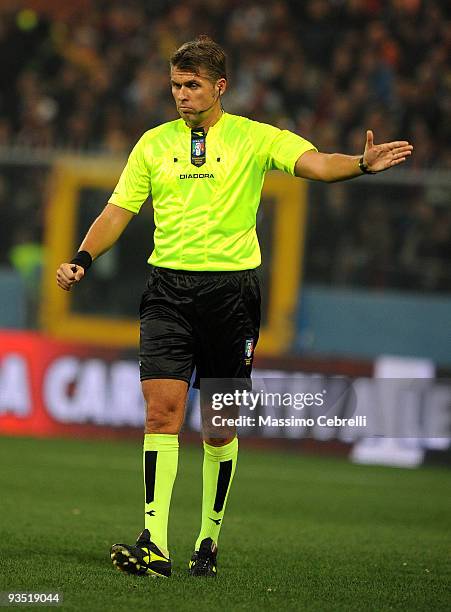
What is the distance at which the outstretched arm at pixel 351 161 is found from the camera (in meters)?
5.46

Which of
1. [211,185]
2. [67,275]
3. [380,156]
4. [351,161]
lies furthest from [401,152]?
[67,275]

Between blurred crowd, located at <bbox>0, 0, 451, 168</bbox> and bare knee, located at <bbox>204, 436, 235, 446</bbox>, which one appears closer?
bare knee, located at <bbox>204, 436, 235, 446</bbox>

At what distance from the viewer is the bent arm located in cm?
593

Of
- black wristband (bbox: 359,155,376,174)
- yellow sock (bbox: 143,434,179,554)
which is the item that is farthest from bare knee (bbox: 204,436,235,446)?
black wristband (bbox: 359,155,376,174)

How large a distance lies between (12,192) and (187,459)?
467 centimetres

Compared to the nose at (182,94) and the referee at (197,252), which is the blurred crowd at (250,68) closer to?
the referee at (197,252)

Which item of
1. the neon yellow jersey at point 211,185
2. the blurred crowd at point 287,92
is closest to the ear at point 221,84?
the neon yellow jersey at point 211,185

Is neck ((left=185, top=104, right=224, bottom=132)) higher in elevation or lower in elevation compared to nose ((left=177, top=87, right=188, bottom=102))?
lower

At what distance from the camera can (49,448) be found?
1205cm

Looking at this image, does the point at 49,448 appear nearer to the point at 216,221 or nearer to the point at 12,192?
the point at 12,192

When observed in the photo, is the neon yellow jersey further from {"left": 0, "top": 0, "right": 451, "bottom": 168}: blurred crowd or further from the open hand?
{"left": 0, "top": 0, "right": 451, "bottom": 168}: blurred crowd

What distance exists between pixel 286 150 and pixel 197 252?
602mm

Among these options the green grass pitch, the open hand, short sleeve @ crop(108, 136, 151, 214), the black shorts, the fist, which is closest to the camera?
the green grass pitch

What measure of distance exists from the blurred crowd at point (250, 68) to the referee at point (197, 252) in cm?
868
